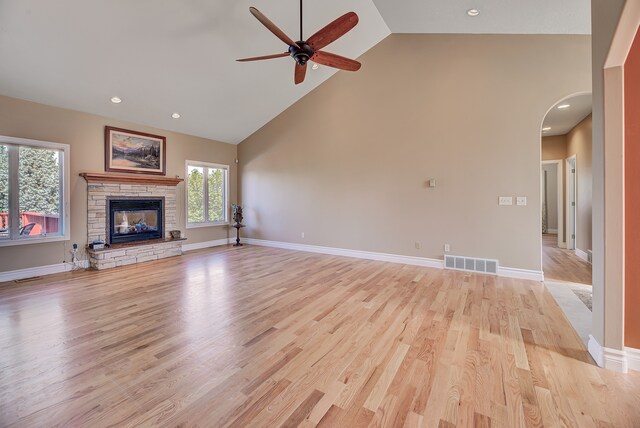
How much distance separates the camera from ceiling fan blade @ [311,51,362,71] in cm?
336

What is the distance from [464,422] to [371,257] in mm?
4176

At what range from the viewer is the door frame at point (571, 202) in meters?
6.16

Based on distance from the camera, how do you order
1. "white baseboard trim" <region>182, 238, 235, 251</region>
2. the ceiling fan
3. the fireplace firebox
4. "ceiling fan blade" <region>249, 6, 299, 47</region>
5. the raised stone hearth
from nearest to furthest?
"ceiling fan blade" <region>249, 6, 299, 47</region>, the ceiling fan, the raised stone hearth, the fireplace firebox, "white baseboard trim" <region>182, 238, 235, 251</region>

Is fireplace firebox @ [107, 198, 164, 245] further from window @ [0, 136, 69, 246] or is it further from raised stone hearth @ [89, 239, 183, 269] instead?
window @ [0, 136, 69, 246]

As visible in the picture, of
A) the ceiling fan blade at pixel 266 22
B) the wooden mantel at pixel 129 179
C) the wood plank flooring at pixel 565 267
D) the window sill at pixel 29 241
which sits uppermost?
the ceiling fan blade at pixel 266 22

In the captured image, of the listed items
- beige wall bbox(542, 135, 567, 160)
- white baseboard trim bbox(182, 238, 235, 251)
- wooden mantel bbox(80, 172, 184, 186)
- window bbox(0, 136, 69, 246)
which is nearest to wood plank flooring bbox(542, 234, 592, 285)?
beige wall bbox(542, 135, 567, 160)

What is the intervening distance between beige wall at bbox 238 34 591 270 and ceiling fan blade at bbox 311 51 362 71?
1.99m

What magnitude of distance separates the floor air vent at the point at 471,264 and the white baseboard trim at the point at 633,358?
8.47 ft

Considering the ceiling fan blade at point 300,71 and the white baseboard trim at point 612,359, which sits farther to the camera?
the ceiling fan blade at point 300,71

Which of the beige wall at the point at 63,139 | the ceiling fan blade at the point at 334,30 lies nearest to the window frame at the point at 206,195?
the beige wall at the point at 63,139

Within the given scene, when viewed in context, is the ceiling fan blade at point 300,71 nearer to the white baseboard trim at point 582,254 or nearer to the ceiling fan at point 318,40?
the ceiling fan at point 318,40

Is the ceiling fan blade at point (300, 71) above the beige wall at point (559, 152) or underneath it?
above

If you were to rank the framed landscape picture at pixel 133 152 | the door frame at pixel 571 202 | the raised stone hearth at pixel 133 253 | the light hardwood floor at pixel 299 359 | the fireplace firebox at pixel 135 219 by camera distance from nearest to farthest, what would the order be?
the light hardwood floor at pixel 299 359 → the raised stone hearth at pixel 133 253 → the framed landscape picture at pixel 133 152 → the fireplace firebox at pixel 135 219 → the door frame at pixel 571 202

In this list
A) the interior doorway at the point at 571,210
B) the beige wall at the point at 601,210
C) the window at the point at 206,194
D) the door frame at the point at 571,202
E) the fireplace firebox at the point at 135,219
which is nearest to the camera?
the beige wall at the point at 601,210
